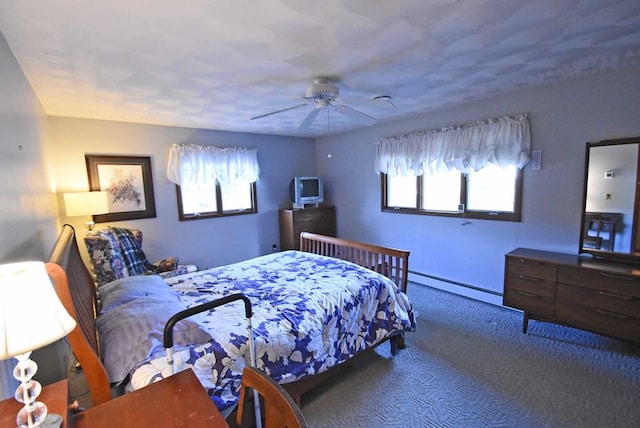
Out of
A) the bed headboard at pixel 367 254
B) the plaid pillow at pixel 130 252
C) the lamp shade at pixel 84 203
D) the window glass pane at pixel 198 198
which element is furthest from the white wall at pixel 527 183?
the lamp shade at pixel 84 203

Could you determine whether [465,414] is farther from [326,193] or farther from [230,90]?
[326,193]

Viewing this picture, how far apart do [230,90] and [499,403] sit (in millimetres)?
3248

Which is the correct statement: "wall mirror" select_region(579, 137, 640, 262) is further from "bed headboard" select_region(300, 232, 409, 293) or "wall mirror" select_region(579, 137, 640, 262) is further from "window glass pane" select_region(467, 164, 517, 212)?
"bed headboard" select_region(300, 232, 409, 293)

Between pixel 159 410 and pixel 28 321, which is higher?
pixel 28 321

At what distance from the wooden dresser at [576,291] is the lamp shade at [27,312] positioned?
132 inches

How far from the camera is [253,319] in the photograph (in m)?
1.88

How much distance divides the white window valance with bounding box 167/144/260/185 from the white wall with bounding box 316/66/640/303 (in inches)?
70.0

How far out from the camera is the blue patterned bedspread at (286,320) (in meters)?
1.54

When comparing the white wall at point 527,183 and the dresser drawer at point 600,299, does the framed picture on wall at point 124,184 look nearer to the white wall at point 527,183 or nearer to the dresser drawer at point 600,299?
the white wall at point 527,183

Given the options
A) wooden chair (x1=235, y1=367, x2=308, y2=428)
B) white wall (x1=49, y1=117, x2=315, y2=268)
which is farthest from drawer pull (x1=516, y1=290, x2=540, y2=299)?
white wall (x1=49, y1=117, x2=315, y2=268)

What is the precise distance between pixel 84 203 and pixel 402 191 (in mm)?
4005

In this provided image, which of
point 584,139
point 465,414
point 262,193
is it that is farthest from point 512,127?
point 262,193

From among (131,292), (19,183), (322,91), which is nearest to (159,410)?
(131,292)

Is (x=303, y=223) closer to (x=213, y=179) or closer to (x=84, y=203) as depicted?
(x=213, y=179)
